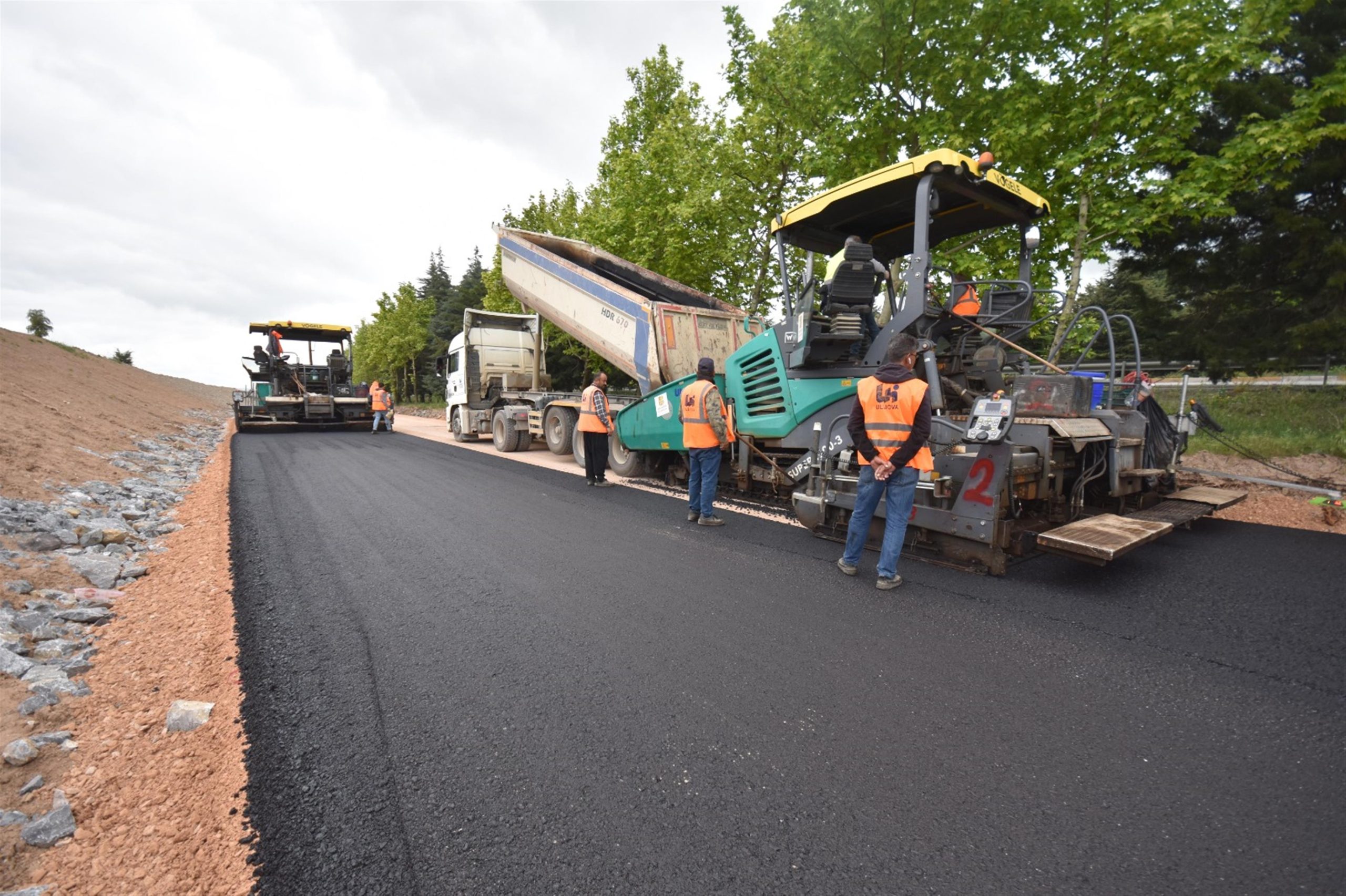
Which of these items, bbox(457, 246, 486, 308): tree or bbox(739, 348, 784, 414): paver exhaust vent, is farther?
bbox(457, 246, 486, 308): tree

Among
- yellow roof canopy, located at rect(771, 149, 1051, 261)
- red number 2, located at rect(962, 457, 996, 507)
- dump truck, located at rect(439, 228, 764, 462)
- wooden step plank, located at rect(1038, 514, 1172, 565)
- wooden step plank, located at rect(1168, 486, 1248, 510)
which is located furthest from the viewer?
dump truck, located at rect(439, 228, 764, 462)

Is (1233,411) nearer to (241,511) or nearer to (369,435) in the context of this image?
(241,511)

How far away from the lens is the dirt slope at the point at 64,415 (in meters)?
5.75

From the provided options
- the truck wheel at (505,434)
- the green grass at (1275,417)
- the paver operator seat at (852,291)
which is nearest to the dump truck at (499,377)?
the truck wheel at (505,434)

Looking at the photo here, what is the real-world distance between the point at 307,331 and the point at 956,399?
17.4m

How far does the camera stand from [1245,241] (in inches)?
460

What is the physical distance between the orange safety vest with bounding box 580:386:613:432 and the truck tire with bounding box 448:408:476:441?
710 cm

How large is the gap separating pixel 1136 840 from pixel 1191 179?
31.6 ft

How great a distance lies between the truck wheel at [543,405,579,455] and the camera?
1101 cm

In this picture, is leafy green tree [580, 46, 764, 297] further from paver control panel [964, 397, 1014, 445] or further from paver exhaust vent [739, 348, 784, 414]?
paver control panel [964, 397, 1014, 445]

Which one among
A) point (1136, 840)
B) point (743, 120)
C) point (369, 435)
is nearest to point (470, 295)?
point (369, 435)

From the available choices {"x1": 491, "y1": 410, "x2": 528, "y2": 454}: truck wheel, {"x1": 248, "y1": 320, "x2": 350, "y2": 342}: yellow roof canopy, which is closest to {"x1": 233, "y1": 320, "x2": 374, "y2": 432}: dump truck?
{"x1": 248, "y1": 320, "x2": 350, "y2": 342}: yellow roof canopy

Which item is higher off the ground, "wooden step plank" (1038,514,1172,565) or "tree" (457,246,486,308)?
"tree" (457,246,486,308)

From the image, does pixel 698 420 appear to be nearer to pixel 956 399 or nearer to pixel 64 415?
pixel 956 399
